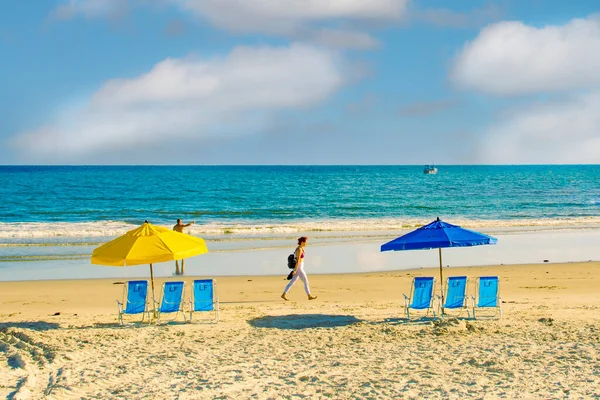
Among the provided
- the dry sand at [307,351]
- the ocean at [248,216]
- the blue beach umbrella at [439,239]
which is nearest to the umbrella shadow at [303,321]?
the dry sand at [307,351]

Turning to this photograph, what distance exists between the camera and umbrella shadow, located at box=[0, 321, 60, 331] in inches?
434

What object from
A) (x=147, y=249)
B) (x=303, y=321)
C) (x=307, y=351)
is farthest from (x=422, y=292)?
(x=147, y=249)

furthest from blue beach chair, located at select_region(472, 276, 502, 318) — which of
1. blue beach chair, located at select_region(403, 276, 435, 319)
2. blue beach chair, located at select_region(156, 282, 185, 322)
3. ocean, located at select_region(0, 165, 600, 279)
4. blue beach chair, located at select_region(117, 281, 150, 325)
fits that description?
ocean, located at select_region(0, 165, 600, 279)

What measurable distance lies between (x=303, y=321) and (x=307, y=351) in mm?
2001

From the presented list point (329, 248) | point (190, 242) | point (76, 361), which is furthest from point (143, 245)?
point (329, 248)

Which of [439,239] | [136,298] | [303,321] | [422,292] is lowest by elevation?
[303,321]

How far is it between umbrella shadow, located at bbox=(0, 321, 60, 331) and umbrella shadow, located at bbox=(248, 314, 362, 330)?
358cm

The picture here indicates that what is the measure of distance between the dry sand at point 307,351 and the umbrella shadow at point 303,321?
4 cm

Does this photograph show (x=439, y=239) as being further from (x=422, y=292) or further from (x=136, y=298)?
(x=136, y=298)

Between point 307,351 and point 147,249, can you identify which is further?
point 147,249

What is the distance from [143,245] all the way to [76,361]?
223 cm

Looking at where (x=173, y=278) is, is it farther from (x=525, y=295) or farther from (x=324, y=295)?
(x=525, y=295)

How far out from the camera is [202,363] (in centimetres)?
867

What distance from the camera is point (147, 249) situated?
33.9ft
